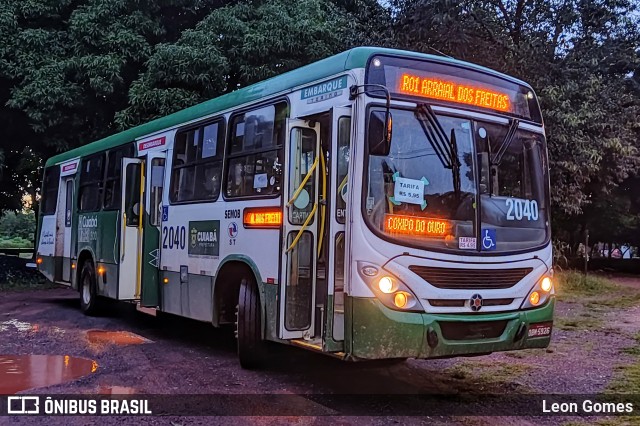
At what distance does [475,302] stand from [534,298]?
0.79 metres

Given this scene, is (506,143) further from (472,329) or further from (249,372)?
(249,372)

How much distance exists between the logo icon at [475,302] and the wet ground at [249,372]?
95cm

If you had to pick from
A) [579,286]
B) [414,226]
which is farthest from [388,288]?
[579,286]

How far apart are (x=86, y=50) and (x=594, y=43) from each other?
1200cm

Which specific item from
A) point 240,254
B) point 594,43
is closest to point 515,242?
point 240,254

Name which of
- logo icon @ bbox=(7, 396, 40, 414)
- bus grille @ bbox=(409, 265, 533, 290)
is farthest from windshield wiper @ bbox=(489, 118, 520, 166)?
logo icon @ bbox=(7, 396, 40, 414)

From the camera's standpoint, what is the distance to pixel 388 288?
5.64m

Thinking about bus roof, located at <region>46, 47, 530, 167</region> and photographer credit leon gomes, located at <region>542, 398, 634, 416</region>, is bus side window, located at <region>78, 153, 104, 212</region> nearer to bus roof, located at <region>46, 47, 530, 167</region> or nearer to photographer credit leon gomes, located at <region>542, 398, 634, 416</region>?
bus roof, located at <region>46, 47, 530, 167</region>

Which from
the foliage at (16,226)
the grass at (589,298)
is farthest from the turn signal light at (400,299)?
the foliage at (16,226)

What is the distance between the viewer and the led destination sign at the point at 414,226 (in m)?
5.75

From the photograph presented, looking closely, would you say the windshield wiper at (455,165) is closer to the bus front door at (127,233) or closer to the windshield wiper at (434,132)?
the windshield wiper at (434,132)

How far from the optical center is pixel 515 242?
6305mm

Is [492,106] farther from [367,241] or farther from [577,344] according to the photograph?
[577,344]

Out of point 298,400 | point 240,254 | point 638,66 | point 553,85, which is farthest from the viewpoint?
point 638,66
